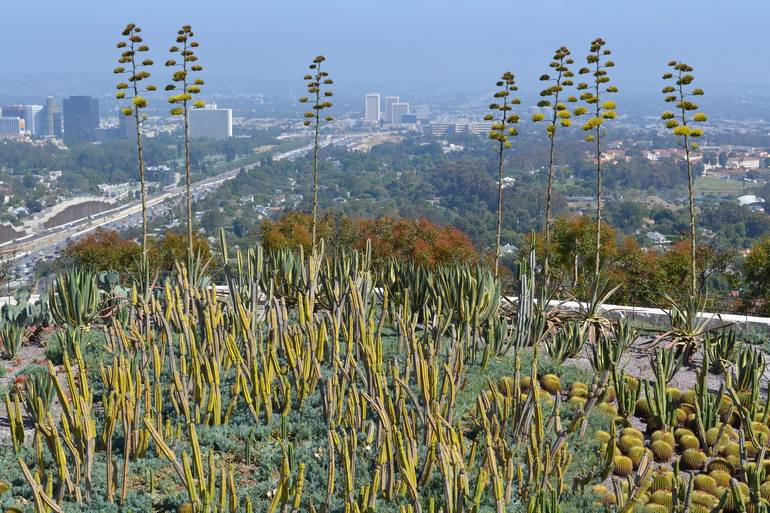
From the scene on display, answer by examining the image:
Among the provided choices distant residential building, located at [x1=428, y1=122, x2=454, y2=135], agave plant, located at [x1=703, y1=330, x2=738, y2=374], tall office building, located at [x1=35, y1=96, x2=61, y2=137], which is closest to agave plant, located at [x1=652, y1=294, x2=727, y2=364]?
agave plant, located at [x1=703, y1=330, x2=738, y2=374]

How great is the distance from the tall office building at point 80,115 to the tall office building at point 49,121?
52.7 inches

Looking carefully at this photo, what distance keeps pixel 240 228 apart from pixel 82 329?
153 feet

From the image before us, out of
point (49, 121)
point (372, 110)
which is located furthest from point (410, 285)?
point (372, 110)

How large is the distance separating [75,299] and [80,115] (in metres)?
120

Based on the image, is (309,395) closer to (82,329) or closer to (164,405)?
(164,405)

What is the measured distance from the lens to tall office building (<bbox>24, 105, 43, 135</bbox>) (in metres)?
124

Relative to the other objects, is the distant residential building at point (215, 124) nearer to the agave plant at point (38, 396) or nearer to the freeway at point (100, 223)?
the freeway at point (100, 223)

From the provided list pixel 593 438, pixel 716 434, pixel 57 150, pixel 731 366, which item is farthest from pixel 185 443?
pixel 57 150

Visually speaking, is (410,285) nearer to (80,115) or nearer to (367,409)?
(367,409)

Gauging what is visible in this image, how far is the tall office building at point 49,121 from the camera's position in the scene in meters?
121

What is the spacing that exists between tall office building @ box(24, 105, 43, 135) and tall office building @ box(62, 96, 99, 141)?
507 cm

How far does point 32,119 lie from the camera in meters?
126

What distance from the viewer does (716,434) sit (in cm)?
538

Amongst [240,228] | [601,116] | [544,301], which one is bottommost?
[240,228]
